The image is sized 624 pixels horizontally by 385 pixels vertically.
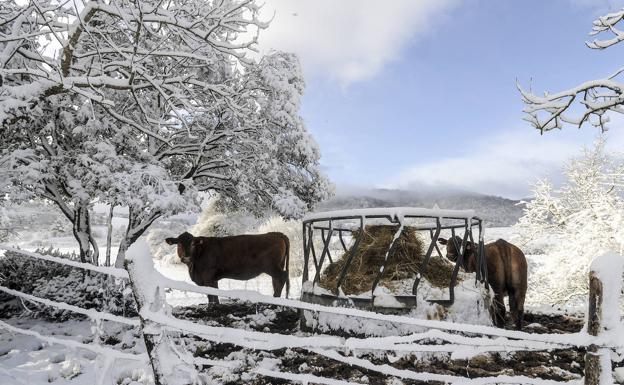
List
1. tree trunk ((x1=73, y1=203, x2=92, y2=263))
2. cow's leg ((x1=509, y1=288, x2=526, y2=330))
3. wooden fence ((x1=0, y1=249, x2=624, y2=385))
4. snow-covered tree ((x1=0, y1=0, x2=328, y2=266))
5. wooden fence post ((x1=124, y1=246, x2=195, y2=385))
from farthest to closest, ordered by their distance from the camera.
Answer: tree trunk ((x1=73, y1=203, x2=92, y2=263)), snow-covered tree ((x1=0, y1=0, x2=328, y2=266)), cow's leg ((x1=509, y1=288, x2=526, y2=330)), wooden fence post ((x1=124, y1=246, x2=195, y2=385)), wooden fence ((x1=0, y1=249, x2=624, y2=385))

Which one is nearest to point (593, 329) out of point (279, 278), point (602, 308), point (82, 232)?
point (602, 308)

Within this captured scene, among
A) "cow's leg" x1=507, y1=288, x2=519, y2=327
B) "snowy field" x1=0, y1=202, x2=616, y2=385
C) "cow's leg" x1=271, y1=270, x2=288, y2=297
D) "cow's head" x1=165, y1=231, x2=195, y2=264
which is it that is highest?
"cow's head" x1=165, y1=231, x2=195, y2=264

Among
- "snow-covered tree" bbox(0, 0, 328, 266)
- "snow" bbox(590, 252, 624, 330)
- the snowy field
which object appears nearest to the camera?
"snow" bbox(590, 252, 624, 330)

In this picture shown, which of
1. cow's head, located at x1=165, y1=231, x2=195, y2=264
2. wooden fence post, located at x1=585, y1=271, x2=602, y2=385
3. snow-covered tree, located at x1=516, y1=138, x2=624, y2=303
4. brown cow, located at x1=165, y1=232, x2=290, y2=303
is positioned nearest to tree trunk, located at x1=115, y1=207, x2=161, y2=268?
cow's head, located at x1=165, y1=231, x2=195, y2=264

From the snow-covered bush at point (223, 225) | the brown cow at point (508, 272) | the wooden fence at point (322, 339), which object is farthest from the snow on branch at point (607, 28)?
the snow-covered bush at point (223, 225)

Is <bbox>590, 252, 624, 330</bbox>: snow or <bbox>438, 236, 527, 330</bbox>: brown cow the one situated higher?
<bbox>590, 252, 624, 330</bbox>: snow

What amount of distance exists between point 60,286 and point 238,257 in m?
3.04

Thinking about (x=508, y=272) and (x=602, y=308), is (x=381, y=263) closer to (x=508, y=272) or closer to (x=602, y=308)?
(x=508, y=272)

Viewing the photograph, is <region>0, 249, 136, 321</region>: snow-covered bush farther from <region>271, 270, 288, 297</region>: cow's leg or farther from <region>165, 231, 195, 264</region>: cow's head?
<region>271, 270, 288, 297</region>: cow's leg

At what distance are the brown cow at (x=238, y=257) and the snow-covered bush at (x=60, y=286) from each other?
1.35m

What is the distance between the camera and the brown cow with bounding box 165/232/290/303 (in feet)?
26.5

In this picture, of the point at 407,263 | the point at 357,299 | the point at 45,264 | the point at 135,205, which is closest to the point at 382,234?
the point at 407,263

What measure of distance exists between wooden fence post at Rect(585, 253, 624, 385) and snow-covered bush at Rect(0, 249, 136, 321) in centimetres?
641

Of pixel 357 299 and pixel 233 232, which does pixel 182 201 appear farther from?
pixel 233 232
